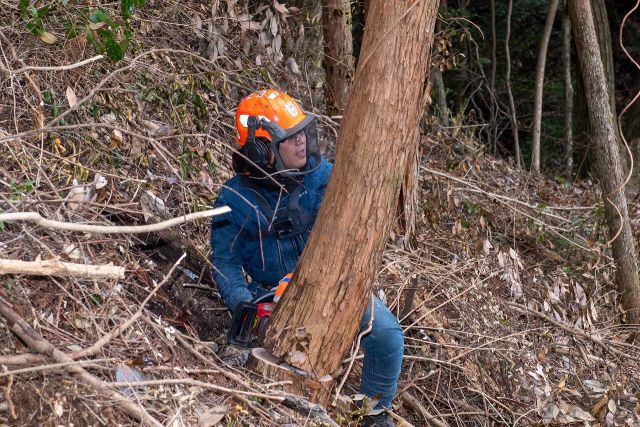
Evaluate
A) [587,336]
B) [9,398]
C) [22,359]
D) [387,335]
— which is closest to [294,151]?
[387,335]

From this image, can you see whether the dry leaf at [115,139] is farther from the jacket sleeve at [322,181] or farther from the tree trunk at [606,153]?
the tree trunk at [606,153]

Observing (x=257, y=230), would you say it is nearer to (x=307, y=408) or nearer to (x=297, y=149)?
(x=297, y=149)

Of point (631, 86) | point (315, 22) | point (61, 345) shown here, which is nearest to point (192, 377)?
point (61, 345)

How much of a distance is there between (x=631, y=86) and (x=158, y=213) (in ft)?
36.5

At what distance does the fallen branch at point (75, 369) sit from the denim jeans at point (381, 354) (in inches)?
50.0

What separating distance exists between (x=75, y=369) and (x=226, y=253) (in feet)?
4.05

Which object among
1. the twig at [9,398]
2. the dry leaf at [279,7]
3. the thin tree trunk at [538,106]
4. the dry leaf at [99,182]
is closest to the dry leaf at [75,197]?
the dry leaf at [99,182]

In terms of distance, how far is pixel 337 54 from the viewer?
745 centimetres

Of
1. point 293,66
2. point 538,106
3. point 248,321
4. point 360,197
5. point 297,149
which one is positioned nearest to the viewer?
point 360,197

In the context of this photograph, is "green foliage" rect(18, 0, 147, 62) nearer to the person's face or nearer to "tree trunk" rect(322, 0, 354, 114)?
the person's face

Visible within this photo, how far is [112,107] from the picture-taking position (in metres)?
5.72

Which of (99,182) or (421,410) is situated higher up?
(99,182)

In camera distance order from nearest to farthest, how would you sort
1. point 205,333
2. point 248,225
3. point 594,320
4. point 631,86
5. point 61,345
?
1. point 61,345
2. point 248,225
3. point 205,333
4. point 594,320
5. point 631,86

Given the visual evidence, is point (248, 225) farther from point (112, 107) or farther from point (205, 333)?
point (112, 107)
